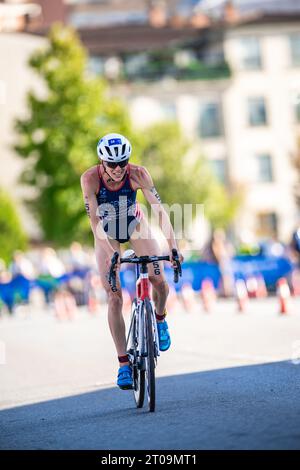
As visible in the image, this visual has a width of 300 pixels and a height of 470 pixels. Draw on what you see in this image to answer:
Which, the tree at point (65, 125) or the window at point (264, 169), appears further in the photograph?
the window at point (264, 169)

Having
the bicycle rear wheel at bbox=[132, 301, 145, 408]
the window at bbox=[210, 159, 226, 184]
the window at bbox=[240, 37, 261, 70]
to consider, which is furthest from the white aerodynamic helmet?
the window at bbox=[240, 37, 261, 70]

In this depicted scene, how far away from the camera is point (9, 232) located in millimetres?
56219

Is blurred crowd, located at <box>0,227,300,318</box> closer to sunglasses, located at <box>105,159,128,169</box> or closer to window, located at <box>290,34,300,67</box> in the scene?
sunglasses, located at <box>105,159,128,169</box>

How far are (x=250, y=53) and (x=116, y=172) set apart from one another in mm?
57998

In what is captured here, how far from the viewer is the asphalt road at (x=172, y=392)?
7061 millimetres

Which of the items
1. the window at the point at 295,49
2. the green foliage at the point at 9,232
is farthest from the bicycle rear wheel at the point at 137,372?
the window at the point at 295,49

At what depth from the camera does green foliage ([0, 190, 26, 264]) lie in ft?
183

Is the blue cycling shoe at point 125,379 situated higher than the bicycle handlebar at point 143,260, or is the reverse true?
the bicycle handlebar at point 143,260

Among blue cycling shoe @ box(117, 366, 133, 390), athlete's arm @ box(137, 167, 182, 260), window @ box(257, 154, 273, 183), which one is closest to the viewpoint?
blue cycling shoe @ box(117, 366, 133, 390)

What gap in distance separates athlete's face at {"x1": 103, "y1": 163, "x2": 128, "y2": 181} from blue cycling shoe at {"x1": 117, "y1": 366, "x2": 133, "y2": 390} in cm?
149

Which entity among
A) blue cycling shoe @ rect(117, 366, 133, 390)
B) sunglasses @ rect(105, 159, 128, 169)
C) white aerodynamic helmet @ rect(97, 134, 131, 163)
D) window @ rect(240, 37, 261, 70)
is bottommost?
blue cycling shoe @ rect(117, 366, 133, 390)

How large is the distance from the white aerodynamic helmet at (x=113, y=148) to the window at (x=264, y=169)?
5769cm

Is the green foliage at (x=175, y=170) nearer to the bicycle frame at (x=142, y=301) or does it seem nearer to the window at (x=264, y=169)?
the window at (x=264, y=169)
